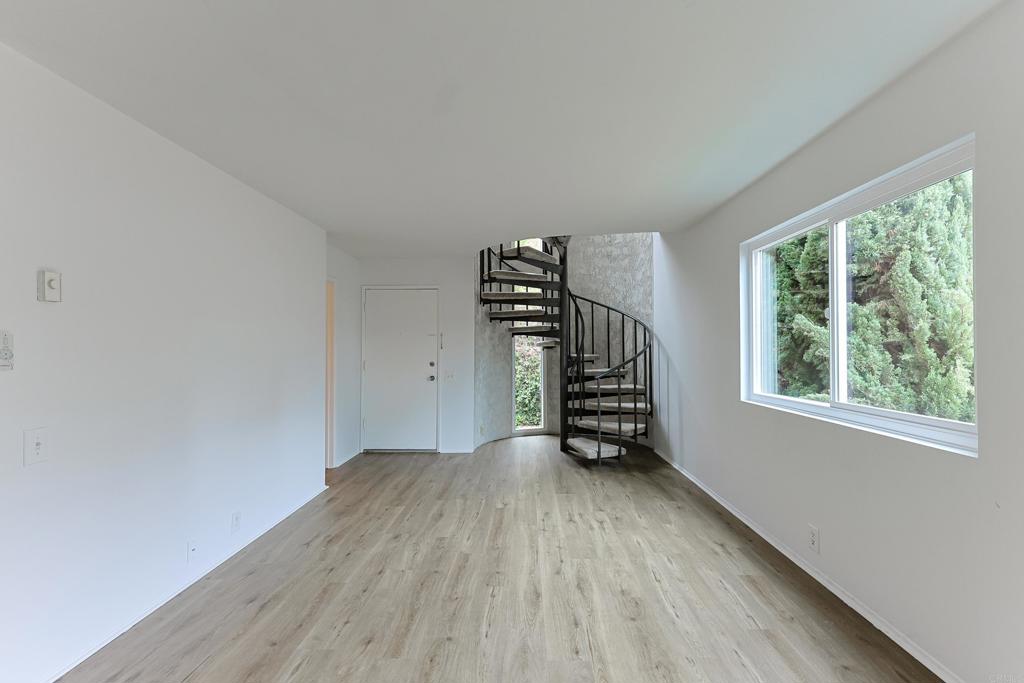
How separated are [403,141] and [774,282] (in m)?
2.51

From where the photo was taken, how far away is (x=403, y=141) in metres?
2.38

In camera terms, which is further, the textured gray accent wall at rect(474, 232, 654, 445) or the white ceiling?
the textured gray accent wall at rect(474, 232, 654, 445)

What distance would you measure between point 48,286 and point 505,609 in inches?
92.2

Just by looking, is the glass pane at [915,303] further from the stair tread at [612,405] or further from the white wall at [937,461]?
the stair tread at [612,405]

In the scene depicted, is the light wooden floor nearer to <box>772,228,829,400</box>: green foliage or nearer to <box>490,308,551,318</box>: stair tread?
<box>772,228,829,400</box>: green foliage

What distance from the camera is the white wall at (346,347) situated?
16.9 ft

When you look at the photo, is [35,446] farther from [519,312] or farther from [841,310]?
[519,312]

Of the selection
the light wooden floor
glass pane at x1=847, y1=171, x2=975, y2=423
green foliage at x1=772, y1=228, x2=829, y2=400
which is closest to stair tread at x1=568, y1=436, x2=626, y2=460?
the light wooden floor

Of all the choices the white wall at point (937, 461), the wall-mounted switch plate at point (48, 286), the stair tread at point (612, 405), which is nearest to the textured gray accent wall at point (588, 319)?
the stair tread at point (612, 405)

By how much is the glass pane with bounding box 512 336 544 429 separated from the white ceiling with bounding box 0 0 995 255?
4349 millimetres

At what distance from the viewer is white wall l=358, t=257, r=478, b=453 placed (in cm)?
568

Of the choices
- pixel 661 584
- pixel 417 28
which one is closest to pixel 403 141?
pixel 417 28

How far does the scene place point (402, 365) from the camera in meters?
5.72

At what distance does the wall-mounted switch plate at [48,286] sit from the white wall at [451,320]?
3.91 metres
